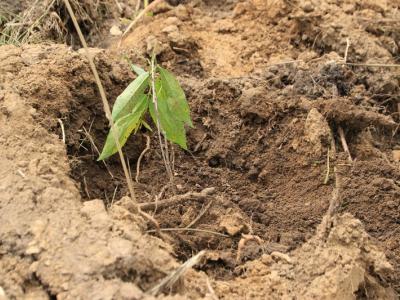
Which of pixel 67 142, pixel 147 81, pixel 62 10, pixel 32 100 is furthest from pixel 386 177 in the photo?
pixel 62 10

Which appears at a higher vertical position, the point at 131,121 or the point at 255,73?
the point at 131,121

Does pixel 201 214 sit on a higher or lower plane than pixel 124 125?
lower

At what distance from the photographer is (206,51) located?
9.55ft

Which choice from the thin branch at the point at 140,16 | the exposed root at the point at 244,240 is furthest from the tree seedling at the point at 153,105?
the thin branch at the point at 140,16

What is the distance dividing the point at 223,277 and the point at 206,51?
4.57 ft

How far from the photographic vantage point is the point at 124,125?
198 cm

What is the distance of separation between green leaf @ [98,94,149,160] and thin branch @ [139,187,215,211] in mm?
213

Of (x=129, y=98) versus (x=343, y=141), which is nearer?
(x=129, y=98)

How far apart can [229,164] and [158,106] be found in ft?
1.27

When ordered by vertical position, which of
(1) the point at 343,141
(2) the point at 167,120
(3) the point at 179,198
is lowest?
(1) the point at 343,141

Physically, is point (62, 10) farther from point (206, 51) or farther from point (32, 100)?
point (32, 100)

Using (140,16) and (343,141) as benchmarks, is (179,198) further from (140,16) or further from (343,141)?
(140,16)

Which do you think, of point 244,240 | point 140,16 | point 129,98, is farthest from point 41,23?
point 244,240

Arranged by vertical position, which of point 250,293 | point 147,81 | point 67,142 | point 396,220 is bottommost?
point 396,220
